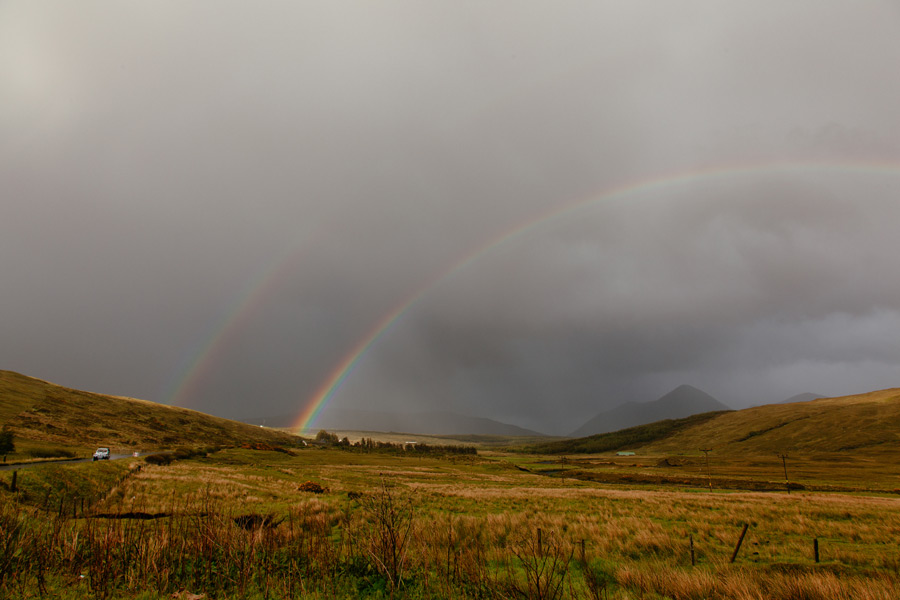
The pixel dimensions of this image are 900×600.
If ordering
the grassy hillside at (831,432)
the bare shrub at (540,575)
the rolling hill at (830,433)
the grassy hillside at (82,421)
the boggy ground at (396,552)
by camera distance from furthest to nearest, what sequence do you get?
the grassy hillside at (831,432) → the rolling hill at (830,433) → the grassy hillside at (82,421) → the boggy ground at (396,552) → the bare shrub at (540,575)

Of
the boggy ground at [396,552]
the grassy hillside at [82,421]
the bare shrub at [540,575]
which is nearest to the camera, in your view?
the bare shrub at [540,575]

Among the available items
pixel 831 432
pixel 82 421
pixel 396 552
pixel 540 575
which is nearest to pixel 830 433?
pixel 831 432

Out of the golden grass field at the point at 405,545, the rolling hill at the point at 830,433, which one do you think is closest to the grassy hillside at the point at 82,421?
the golden grass field at the point at 405,545

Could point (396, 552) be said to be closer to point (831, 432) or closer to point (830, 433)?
point (830, 433)

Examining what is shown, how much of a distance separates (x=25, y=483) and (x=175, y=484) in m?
8.72

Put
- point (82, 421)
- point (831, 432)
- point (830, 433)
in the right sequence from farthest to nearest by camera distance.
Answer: point (831, 432)
point (830, 433)
point (82, 421)

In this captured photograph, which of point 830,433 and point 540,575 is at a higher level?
point 540,575

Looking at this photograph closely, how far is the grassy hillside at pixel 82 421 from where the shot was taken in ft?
236

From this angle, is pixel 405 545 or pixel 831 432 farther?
pixel 831 432

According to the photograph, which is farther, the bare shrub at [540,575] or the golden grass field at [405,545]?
the golden grass field at [405,545]

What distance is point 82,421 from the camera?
309ft

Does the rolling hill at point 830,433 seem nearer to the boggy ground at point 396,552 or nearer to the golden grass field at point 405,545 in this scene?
the golden grass field at point 405,545

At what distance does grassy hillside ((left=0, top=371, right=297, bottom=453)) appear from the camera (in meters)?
71.8

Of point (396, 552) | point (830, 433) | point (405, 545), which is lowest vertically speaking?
point (830, 433)
